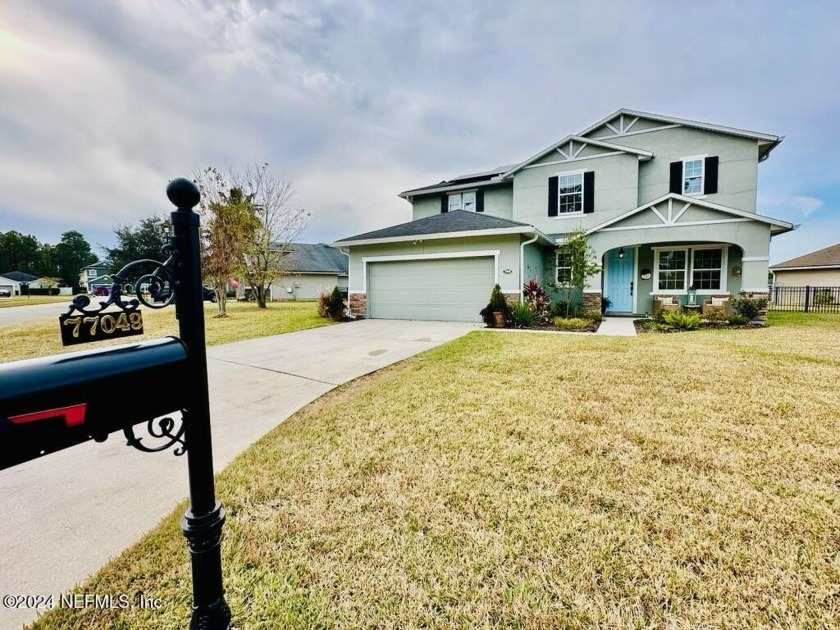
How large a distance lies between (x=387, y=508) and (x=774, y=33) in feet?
46.4

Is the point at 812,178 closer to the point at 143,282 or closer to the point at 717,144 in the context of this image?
the point at 717,144

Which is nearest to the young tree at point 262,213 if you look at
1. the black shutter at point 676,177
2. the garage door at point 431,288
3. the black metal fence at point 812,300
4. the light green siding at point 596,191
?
the garage door at point 431,288

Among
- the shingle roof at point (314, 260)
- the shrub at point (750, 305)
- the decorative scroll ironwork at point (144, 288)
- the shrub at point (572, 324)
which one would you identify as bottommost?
the shrub at point (572, 324)

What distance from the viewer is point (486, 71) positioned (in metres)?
11.1

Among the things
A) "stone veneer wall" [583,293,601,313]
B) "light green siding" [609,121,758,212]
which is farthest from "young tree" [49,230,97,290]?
"light green siding" [609,121,758,212]

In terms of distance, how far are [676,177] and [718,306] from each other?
530 centimetres

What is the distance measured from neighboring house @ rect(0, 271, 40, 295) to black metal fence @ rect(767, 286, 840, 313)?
82768 mm

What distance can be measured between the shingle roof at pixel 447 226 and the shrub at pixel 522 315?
2.59 metres

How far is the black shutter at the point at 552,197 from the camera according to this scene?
1433 cm

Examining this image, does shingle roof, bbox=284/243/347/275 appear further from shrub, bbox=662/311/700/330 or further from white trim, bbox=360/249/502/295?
shrub, bbox=662/311/700/330

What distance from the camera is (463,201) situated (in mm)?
16750

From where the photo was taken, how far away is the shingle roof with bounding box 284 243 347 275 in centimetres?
3244

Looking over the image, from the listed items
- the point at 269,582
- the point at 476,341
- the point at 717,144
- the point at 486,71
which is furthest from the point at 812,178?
the point at 269,582

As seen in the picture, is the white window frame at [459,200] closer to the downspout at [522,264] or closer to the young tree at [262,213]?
the downspout at [522,264]
